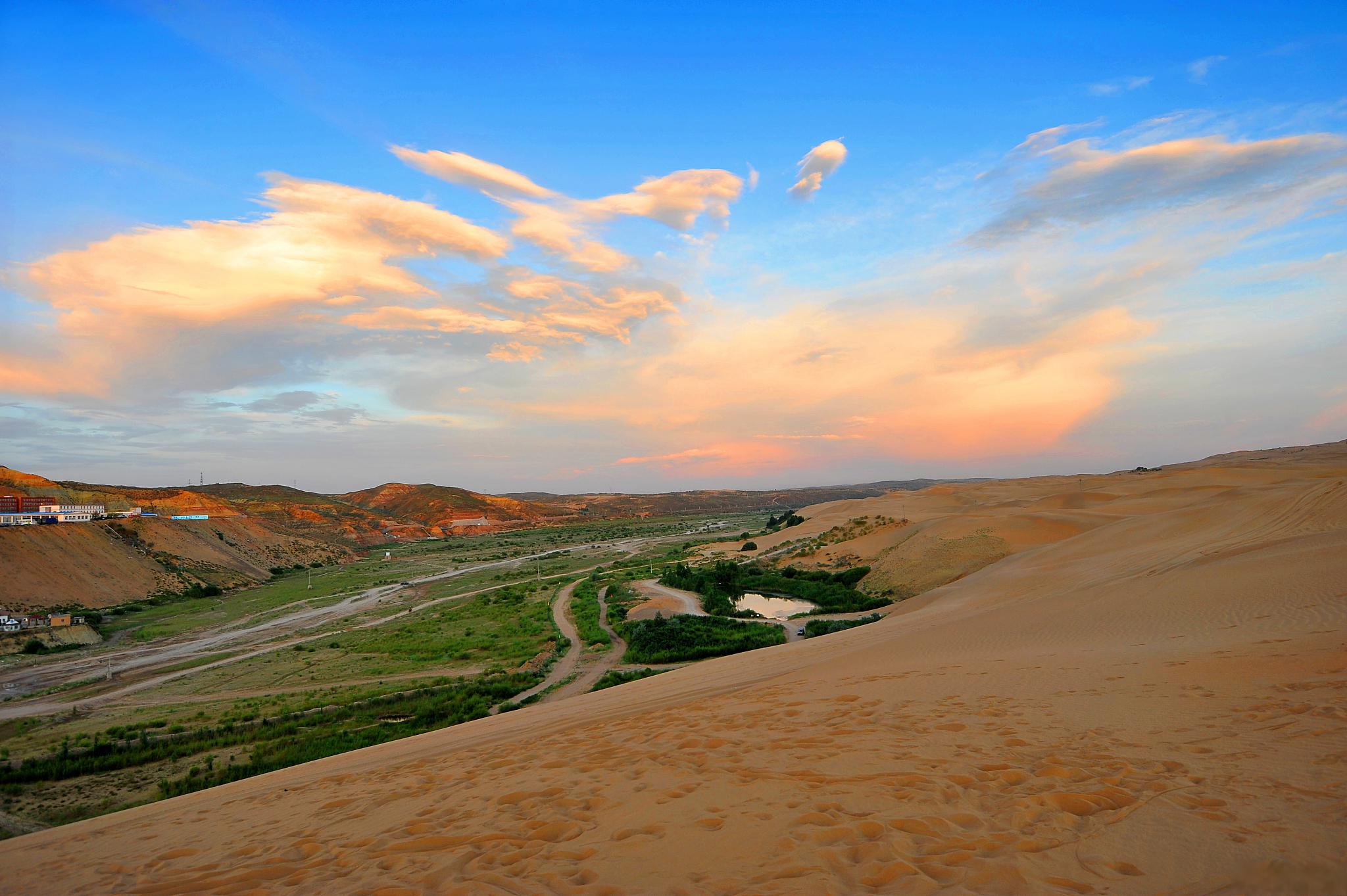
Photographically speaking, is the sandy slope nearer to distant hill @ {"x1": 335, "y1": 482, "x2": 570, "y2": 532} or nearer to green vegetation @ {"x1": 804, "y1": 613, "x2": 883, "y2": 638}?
green vegetation @ {"x1": 804, "y1": 613, "x2": 883, "y2": 638}

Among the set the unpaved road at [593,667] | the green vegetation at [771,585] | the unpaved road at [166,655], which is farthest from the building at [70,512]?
the unpaved road at [593,667]

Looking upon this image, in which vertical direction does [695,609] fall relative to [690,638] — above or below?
below

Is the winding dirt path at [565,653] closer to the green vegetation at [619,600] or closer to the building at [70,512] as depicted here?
the green vegetation at [619,600]

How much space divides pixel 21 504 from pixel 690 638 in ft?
236

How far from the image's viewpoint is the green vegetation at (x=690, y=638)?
21219 mm

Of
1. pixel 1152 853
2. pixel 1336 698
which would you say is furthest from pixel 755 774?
pixel 1336 698

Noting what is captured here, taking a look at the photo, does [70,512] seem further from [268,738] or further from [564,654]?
[268,738]

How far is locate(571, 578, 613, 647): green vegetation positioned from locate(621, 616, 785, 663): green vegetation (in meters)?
1.16

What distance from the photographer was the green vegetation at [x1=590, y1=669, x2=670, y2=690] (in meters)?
18.3

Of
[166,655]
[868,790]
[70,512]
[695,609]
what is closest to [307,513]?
[70,512]

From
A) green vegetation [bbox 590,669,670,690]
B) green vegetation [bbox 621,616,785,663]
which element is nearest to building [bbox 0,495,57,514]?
green vegetation [bbox 621,616,785,663]

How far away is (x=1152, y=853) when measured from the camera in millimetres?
3664

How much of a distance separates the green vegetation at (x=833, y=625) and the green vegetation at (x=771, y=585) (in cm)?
450

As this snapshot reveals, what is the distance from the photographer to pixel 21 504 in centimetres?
5897
